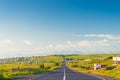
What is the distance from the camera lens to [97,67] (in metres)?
111

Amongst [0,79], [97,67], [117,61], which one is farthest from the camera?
[117,61]

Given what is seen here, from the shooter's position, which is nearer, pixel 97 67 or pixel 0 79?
pixel 0 79

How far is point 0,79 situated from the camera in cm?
4284

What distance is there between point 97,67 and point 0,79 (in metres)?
71.8

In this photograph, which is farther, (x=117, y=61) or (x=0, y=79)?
(x=117, y=61)

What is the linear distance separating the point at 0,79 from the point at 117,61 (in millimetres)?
119685

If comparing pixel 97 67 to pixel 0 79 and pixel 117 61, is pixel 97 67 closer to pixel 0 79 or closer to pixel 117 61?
pixel 117 61

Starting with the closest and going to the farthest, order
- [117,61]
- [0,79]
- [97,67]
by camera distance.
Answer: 1. [0,79]
2. [97,67]
3. [117,61]

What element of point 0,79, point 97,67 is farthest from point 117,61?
point 0,79

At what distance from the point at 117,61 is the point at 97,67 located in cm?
4795
